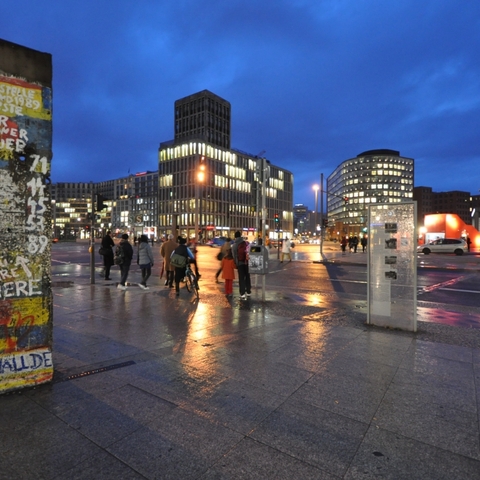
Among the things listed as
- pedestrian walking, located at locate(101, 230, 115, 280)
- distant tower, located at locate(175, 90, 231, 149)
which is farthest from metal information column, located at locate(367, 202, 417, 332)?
distant tower, located at locate(175, 90, 231, 149)

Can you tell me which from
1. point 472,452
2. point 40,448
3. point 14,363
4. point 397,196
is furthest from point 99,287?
point 397,196

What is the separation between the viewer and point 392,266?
6441 millimetres

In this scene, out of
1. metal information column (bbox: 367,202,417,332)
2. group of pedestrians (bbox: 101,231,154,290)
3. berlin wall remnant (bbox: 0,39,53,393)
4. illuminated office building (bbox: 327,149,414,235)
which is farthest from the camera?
illuminated office building (bbox: 327,149,414,235)

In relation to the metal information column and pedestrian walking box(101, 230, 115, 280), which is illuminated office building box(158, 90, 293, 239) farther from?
the metal information column

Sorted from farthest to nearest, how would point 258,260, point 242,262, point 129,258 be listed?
point 129,258
point 242,262
point 258,260

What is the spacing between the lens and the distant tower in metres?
97.9

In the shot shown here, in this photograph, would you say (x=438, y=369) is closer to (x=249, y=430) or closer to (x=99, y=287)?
(x=249, y=430)

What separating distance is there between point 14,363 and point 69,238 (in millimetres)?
103981

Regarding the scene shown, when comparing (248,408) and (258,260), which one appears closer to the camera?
(248,408)

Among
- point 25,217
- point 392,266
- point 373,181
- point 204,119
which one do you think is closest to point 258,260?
point 392,266

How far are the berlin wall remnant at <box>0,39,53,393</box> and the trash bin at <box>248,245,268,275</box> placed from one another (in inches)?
227

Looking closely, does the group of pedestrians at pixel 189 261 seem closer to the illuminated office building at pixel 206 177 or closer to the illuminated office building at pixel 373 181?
the illuminated office building at pixel 206 177

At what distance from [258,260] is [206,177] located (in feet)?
270

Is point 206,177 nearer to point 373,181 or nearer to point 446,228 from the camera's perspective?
point 446,228
